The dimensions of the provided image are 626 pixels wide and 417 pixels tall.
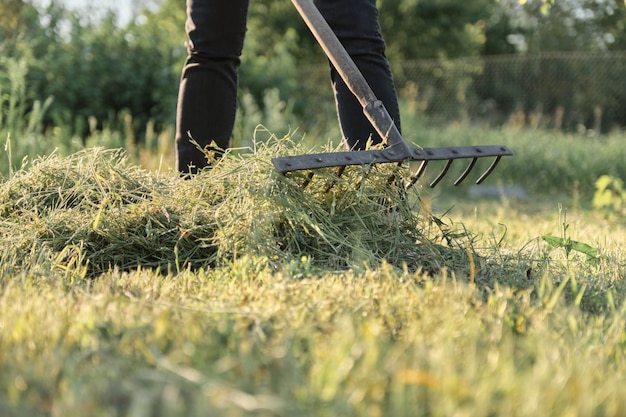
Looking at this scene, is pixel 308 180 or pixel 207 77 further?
pixel 207 77

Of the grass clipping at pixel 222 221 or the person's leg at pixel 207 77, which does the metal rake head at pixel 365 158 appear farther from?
the person's leg at pixel 207 77

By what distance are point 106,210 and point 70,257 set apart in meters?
0.18

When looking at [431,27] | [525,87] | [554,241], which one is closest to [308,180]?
[554,241]

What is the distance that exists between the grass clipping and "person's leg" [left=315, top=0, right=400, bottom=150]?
367 millimetres

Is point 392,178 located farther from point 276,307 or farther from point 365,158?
point 276,307

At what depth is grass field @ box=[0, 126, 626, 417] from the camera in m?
1.03

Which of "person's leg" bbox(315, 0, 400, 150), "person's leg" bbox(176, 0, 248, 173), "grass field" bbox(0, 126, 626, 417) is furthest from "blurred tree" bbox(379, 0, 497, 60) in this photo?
"grass field" bbox(0, 126, 626, 417)

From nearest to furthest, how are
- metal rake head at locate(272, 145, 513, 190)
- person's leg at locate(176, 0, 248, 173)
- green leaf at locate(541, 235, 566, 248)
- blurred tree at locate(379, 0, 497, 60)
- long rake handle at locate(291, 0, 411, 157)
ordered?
1. metal rake head at locate(272, 145, 513, 190)
2. long rake handle at locate(291, 0, 411, 157)
3. green leaf at locate(541, 235, 566, 248)
4. person's leg at locate(176, 0, 248, 173)
5. blurred tree at locate(379, 0, 497, 60)

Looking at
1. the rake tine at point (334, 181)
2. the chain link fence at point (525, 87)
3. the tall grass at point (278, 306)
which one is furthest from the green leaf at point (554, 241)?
the chain link fence at point (525, 87)

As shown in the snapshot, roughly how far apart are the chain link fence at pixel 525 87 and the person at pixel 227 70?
9.49m

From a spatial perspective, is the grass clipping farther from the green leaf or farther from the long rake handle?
the green leaf

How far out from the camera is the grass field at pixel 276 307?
103 centimetres

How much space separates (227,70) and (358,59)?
487mm

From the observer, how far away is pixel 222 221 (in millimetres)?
2088
